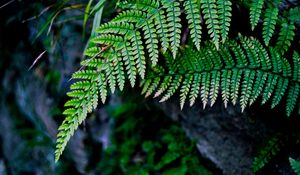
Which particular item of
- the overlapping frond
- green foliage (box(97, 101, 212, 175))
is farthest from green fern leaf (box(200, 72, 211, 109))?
green foliage (box(97, 101, 212, 175))

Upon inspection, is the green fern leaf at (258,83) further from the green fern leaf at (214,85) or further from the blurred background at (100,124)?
the blurred background at (100,124)

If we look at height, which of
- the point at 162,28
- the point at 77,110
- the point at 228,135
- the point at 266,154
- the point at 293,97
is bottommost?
the point at 228,135

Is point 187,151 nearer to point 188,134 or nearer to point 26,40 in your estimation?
point 188,134

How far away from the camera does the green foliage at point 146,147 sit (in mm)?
2656

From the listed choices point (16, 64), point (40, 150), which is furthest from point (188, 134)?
point (16, 64)

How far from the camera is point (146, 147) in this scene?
292 cm

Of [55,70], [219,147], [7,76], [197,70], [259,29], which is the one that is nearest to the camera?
[197,70]

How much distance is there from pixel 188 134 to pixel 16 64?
2846 millimetres

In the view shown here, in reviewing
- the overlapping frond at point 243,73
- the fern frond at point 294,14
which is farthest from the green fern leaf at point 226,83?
the fern frond at point 294,14

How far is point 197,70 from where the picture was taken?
72.0 inches

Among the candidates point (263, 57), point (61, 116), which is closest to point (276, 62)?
point (263, 57)

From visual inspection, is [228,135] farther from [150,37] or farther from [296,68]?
[150,37]

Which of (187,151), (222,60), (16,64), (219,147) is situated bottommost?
(16,64)

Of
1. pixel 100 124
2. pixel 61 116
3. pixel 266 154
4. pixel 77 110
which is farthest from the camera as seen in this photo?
pixel 100 124
